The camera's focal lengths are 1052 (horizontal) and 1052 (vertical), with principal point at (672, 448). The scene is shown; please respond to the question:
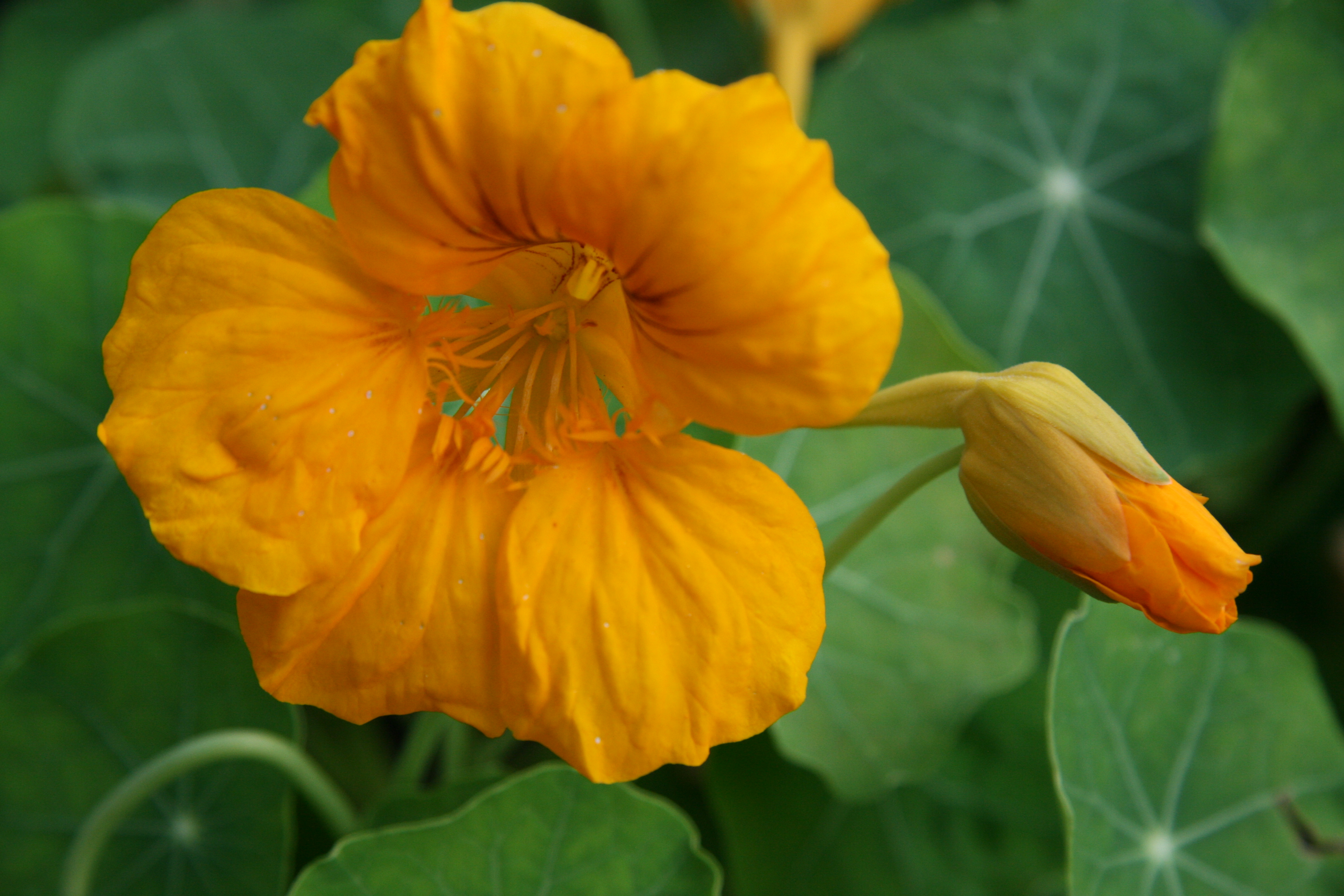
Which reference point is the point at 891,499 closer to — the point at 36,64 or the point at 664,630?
the point at 664,630

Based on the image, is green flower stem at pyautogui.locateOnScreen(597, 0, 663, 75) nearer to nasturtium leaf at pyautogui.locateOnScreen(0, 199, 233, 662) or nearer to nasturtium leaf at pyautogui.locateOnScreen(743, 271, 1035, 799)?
nasturtium leaf at pyautogui.locateOnScreen(743, 271, 1035, 799)

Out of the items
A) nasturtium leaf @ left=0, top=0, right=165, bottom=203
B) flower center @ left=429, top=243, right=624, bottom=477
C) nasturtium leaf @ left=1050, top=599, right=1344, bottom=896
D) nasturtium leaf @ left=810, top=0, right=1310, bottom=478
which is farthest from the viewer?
nasturtium leaf @ left=0, top=0, right=165, bottom=203

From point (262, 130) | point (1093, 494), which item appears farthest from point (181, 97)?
point (1093, 494)

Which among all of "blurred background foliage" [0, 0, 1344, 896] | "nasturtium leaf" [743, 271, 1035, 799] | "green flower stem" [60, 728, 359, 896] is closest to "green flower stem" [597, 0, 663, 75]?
"blurred background foliage" [0, 0, 1344, 896]

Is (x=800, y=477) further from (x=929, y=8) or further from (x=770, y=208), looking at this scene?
(x=929, y=8)

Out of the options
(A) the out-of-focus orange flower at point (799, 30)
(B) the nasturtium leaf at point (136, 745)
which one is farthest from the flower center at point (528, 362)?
(A) the out-of-focus orange flower at point (799, 30)

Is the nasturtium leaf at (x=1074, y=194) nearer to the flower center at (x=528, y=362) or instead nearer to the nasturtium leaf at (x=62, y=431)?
the flower center at (x=528, y=362)

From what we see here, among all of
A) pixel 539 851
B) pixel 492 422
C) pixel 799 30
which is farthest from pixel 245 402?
pixel 799 30
